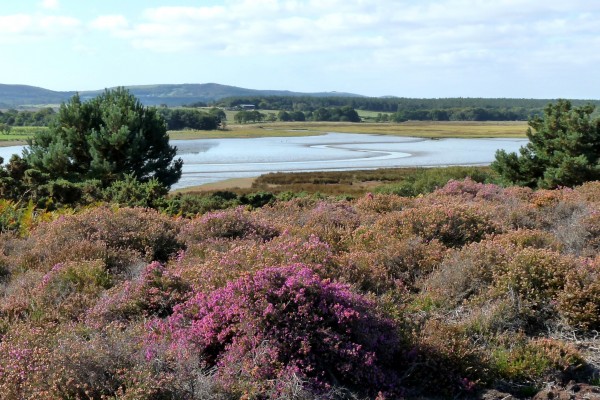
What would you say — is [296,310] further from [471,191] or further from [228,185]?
[228,185]

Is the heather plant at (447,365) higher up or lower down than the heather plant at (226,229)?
lower down

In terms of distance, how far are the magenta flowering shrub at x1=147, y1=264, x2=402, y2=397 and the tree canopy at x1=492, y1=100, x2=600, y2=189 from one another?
944 inches

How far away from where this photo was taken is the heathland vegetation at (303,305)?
161 inches

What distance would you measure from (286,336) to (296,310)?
0.25 m

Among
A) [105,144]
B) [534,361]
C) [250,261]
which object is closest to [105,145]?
[105,144]

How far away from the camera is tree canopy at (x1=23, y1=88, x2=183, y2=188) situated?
26.8 meters

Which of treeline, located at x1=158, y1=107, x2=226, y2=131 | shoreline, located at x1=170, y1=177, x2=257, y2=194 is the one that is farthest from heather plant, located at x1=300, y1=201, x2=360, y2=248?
treeline, located at x1=158, y1=107, x2=226, y2=131

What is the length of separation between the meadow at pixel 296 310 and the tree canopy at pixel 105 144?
19178mm

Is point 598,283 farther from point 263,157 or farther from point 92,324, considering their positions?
point 263,157

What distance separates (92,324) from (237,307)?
1354mm

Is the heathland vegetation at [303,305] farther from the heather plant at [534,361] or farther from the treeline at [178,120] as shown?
the treeline at [178,120]

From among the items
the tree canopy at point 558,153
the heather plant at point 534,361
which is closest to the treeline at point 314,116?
the tree canopy at point 558,153

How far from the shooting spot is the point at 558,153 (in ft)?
89.9

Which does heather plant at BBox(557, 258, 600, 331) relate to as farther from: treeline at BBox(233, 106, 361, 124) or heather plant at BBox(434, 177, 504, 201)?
treeline at BBox(233, 106, 361, 124)
